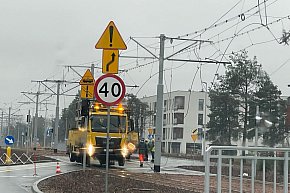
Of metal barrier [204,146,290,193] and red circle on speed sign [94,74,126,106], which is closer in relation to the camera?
metal barrier [204,146,290,193]

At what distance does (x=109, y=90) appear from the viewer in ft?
40.0

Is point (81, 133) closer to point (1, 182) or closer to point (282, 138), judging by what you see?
point (1, 182)

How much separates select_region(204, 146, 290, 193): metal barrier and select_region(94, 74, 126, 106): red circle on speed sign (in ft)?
10.1

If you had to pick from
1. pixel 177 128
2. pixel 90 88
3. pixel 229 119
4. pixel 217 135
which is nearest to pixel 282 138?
pixel 229 119

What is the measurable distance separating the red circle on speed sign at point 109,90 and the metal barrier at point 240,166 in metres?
3.07

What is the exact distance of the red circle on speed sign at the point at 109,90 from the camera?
12180 millimetres

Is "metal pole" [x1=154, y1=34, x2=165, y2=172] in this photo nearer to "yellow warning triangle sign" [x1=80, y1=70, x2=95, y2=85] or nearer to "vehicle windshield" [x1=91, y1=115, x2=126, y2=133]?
"vehicle windshield" [x1=91, y1=115, x2=126, y2=133]

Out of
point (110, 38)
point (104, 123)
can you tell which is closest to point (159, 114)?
point (104, 123)

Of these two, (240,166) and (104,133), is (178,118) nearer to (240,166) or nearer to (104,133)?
(104,133)

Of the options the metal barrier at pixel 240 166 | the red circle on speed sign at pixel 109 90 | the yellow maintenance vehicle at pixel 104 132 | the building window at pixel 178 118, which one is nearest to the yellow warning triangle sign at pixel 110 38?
the red circle on speed sign at pixel 109 90

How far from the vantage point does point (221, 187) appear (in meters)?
9.88

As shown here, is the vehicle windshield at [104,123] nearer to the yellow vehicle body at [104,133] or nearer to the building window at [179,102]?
the yellow vehicle body at [104,133]

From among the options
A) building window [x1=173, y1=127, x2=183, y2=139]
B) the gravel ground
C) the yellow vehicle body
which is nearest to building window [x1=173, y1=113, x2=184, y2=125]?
building window [x1=173, y1=127, x2=183, y2=139]

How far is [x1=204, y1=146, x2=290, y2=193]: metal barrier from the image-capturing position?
9695 mm
